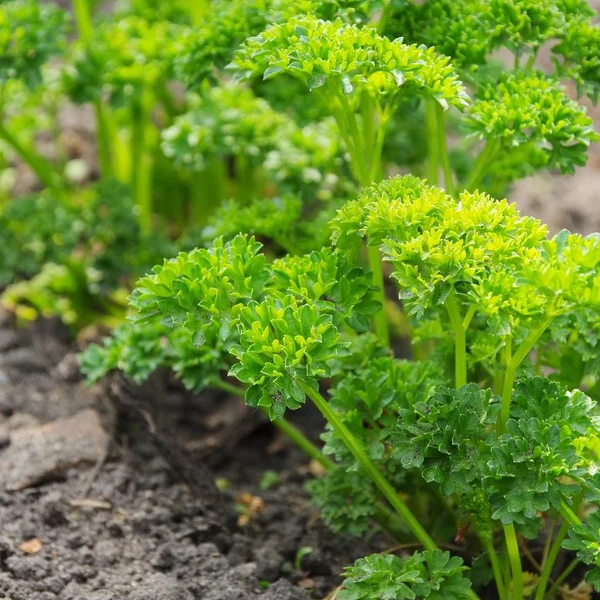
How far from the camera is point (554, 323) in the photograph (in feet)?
5.35

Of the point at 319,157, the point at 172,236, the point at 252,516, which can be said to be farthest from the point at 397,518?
the point at 172,236

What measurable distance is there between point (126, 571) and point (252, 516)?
0.48 m

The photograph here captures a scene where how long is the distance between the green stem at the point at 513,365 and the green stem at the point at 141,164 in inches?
68.0

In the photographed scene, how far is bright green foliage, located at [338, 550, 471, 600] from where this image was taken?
1729 mm

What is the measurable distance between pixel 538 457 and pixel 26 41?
184cm

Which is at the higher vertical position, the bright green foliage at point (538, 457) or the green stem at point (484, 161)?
the green stem at point (484, 161)

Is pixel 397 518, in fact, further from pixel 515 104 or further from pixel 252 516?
pixel 515 104

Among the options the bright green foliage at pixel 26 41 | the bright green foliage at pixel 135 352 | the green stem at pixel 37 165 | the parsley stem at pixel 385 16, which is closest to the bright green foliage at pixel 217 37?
the parsley stem at pixel 385 16

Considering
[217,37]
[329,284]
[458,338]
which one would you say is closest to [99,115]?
[217,37]

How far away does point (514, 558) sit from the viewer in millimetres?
1791

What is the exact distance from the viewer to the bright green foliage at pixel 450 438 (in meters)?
1.69

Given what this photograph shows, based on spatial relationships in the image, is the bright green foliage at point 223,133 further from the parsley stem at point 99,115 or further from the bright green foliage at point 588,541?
the bright green foliage at point 588,541

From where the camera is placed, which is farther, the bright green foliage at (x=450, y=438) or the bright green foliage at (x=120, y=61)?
the bright green foliage at (x=120, y=61)

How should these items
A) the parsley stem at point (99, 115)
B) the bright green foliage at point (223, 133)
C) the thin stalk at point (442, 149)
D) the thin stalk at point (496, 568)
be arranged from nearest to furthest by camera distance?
the thin stalk at point (496, 568)
the thin stalk at point (442, 149)
the bright green foliage at point (223, 133)
the parsley stem at point (99, 115)
